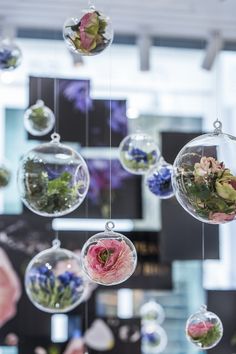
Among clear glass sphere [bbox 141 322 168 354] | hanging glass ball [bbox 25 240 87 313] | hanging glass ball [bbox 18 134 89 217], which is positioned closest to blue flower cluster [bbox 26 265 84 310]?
hanging glass ball [bbox 25 240 87 313]

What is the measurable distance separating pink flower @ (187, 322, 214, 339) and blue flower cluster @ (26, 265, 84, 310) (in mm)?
617

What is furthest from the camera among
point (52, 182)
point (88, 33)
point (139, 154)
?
→ point (139, 154)

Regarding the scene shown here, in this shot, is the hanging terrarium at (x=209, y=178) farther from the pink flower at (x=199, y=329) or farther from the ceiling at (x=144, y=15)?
the ceiling at (x=144, y=15)

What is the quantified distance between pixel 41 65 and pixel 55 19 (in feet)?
1.71

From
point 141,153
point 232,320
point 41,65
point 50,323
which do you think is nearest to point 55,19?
point 41,65

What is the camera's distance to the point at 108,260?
263 centimetres

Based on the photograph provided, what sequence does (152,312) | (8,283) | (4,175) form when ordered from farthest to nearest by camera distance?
(152,312), (8,283), (4,175)

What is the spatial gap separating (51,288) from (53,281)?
38 millimetres

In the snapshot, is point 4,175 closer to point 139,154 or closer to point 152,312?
point 139,154

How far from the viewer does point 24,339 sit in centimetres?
500

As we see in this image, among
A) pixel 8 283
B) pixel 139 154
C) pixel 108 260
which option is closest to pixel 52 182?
pixel 108 260

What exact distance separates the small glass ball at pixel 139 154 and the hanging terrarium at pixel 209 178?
58.7 inches

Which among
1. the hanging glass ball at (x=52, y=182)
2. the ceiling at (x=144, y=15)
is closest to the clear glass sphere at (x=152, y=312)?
the ceiling at (x=144, y=15)

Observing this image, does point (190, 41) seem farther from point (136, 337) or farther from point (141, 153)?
point (136, 337)
